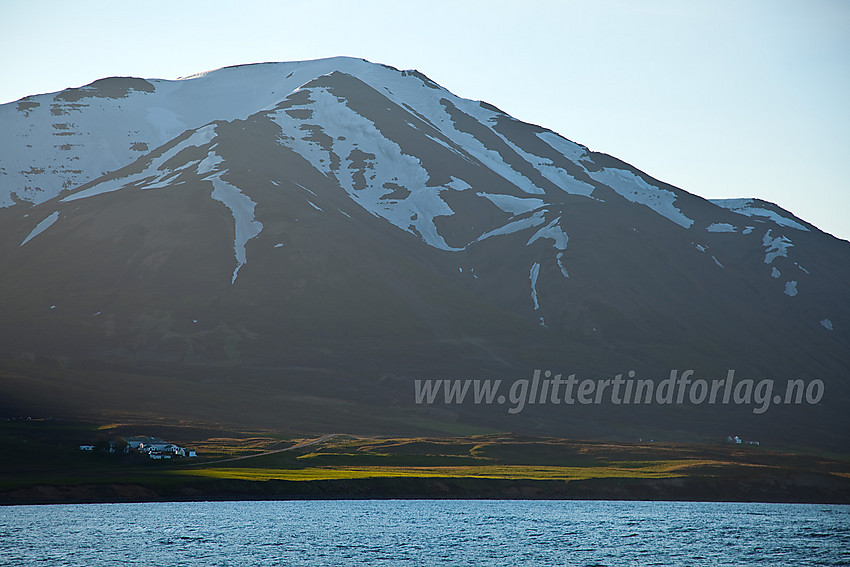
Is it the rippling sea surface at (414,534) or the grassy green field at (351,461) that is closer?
the rippling sea surface at (414,534)

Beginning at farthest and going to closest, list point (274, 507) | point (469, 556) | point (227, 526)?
point (274, 507) < point (227, 526) < point (469, 556)

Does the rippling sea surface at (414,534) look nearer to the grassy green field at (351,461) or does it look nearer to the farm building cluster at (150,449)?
the grassy green field at (351,461)

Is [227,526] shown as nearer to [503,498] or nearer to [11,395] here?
[503,498]

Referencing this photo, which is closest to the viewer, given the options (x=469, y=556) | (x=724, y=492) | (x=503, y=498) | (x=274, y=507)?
(x=469, y=556)

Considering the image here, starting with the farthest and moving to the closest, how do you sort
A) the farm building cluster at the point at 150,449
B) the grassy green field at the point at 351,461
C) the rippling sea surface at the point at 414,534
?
1. the farm building cluster at the point at 150,449
2. the grassy green field at the point at 351,461
3. the rippling sea surface at the point at 414,534

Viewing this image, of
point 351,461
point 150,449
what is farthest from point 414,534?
point 150,449

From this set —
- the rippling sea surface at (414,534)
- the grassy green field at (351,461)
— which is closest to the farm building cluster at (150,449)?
the grassy green field at (351,461)

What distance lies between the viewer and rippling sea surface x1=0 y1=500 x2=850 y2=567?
74.4 m

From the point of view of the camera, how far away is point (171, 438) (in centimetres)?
15250

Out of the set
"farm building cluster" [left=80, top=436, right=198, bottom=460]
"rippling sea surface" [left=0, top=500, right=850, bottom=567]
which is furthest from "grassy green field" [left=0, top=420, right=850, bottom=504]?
"rippling sea surface" [left=0, top=500, right=850, bottom=567]

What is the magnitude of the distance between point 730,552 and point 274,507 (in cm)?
4814

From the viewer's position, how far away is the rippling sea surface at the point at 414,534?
7444cm

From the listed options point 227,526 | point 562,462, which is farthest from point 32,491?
point 562,462

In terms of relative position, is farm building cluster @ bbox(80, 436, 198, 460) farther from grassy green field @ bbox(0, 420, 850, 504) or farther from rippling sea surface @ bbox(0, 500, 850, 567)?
rippling sea surface @ bbox(0, 500, 850, 567)
